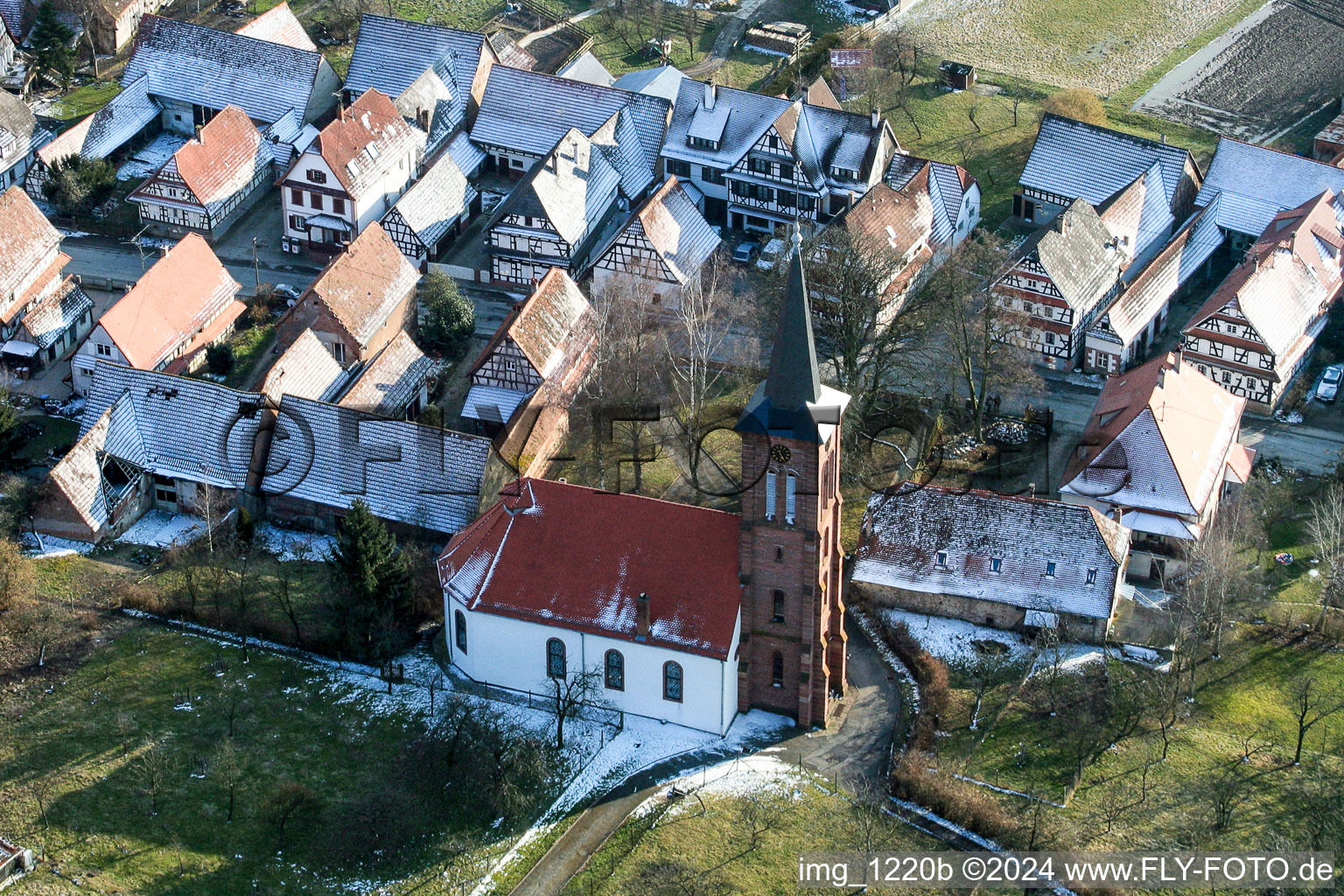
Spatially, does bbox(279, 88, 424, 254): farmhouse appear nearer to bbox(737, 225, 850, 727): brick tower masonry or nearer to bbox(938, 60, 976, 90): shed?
bbox(938, 60, 976, 90): shed

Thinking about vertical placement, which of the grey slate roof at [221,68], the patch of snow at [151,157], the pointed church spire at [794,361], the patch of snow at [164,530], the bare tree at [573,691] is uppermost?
the pointed church spire at [794,361]

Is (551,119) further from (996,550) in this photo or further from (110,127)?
(996,550)

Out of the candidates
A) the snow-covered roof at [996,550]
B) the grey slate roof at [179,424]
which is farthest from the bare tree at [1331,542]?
the grey slate roof at [179,424]

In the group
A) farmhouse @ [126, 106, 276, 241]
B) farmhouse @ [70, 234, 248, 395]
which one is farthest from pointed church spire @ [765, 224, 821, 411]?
farmhouse @ [126, 106, 276, 241]

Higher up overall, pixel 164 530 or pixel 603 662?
pixel 603 662

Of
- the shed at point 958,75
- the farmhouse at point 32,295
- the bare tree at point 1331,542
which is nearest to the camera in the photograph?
the bare tree at point 1331,542

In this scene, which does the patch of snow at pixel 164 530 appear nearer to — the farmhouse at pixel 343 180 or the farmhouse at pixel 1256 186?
the farmhouse at pixel 343 180

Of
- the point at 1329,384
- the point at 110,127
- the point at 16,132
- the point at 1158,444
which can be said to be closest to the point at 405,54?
the point at 110,127

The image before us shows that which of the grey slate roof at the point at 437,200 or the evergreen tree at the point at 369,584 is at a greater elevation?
the grey slate roof at the point at 437,200
